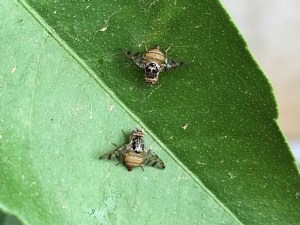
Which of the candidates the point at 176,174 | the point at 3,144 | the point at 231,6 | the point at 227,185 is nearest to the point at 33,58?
the point at 3,144

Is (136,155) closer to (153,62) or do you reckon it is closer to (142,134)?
(142,134)

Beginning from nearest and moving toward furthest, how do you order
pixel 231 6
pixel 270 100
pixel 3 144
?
pixel 3 144, pixel 270 100, pixel 231 6

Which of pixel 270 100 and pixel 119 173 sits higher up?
pixel 270 100

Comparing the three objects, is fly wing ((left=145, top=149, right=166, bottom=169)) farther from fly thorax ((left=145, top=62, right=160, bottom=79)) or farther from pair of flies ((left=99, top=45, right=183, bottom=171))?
fly thorax ((left=145, top=62, right=160, bottom=79))

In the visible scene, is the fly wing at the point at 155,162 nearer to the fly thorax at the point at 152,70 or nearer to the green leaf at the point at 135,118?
the green leaf at the point at 135,118

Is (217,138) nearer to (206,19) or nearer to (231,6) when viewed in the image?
(206,19)

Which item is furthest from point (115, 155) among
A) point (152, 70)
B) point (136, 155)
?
point (152, 70)

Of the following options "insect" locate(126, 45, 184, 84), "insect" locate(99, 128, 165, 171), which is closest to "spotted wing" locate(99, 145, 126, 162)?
"insect" locate(99, 128, 165, 171)
